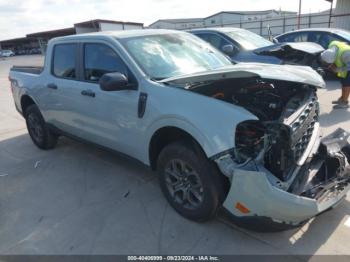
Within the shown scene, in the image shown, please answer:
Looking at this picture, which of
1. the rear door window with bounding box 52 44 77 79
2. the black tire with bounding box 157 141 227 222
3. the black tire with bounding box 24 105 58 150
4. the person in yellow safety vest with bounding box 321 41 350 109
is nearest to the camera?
the black tire with bounding box 157 141 227 222

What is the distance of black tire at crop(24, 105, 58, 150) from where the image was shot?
5.53 meters

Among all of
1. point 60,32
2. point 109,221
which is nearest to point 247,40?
point 109,221

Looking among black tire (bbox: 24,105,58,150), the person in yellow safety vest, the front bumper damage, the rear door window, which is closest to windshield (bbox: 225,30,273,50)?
the person in yellow safety vest

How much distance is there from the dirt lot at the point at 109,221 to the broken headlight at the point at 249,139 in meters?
0.83

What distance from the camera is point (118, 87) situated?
339 cm

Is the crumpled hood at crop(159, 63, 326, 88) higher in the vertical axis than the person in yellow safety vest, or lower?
higher

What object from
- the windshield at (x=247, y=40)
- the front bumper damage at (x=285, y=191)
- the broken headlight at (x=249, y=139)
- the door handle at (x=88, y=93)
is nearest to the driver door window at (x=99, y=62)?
the door handle at (x=88, y=93)

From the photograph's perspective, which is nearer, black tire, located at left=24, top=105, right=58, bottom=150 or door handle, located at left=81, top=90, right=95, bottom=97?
door handle, located at left=81, top=90, right=95, bottom=97

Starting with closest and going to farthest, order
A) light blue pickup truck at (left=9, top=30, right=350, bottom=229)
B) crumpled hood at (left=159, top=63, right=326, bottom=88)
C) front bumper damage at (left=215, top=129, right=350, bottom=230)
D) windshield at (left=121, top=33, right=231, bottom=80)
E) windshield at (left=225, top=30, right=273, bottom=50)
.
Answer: front bumper damage at (left=215, top=129, right=350, bottom=230)
light blue pickup truck at (left=9, top=30, right=350, bottom=229)
crumpled hood at (left=159, top=63, right=326, bottom=88)
windshield at (left=121, top=33, right=231, bottom=80)
windshield at (left=225, top=30, right=273, bottom=50)

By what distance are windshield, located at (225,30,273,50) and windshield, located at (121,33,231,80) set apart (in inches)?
160

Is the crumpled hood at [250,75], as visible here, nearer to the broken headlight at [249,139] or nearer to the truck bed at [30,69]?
the broken headlight at [249,139]

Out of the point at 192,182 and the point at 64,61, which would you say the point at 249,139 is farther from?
the point at 64,61

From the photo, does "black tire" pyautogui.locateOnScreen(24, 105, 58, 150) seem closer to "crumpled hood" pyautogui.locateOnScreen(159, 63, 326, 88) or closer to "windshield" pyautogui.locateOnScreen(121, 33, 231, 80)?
"windshield" pyautogui.locateOnScreen(121, 33, 231, 80)

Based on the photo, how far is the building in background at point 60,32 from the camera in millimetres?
29592
